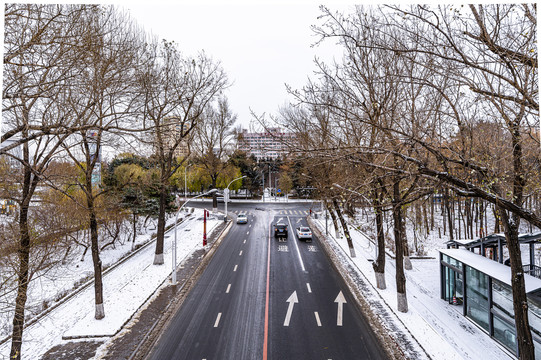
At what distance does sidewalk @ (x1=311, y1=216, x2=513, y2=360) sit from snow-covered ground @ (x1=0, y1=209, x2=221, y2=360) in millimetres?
10206

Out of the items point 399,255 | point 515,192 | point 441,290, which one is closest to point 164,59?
point 399,255

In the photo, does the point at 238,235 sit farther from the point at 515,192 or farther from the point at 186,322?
the point at 515,192

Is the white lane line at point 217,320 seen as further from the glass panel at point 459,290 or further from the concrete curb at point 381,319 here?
the glass panel at point 459,290

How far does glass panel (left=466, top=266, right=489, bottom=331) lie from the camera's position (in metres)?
10.9

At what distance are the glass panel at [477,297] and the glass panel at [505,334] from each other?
560 mm

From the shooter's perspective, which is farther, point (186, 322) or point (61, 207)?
point (61, 207)

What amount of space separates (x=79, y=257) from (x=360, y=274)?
20234 millimetres

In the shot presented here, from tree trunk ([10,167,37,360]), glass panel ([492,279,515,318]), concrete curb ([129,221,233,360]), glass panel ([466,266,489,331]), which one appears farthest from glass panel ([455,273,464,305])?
tree trunk ([10,167,37,360])

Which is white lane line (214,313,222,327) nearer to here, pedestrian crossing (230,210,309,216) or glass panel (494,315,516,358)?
glass panel (494,315,516,358)

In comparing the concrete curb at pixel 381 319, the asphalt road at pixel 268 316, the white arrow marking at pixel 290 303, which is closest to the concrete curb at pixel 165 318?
the asphalt road at pixel 268 316

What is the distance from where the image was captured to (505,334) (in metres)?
9.75

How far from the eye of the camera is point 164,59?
56.4ft

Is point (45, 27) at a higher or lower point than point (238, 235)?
higher

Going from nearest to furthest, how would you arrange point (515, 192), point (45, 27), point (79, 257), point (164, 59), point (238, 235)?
point (45, 27) → point (515, 192) → point (164, 59) → point (79, 257) → point (238, 235)
